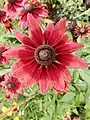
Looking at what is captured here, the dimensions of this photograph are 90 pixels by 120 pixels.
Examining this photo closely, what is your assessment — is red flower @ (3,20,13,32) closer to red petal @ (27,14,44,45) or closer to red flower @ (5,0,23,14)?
red flower @ (5,0,23,14)

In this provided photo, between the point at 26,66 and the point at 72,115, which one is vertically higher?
the point at 26,66

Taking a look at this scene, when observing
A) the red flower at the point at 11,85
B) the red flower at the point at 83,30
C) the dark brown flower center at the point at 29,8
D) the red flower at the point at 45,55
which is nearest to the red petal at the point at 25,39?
the red flower at the point at 45,55

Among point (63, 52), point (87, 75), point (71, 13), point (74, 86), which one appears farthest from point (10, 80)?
point (71, 13)

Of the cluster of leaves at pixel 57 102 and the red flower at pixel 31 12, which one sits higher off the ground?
the red flower at pixel 31 12

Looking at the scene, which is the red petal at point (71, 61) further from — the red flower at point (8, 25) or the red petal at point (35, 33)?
the red flower at point (8, 25)

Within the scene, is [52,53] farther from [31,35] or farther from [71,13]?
[71,13]

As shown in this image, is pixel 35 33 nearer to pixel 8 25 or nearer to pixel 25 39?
pixel 25 39

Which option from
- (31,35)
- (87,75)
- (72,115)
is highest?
(31,35)
